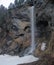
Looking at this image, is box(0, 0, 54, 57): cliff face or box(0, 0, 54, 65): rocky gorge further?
box(0, 0, 54, 57): cliff face

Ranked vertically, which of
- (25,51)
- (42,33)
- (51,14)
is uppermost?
(51,14)

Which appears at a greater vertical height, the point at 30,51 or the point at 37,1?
the point at 37,1

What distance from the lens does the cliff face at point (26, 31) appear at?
999 inches

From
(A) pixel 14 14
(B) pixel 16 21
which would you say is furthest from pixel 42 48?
(A) pixel 14 14

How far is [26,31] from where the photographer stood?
1210 inches

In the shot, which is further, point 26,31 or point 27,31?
point 26,31

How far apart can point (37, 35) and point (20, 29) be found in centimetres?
367

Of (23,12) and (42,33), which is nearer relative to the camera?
(42,33)

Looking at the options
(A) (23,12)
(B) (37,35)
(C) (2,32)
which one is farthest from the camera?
(C) (2,32)

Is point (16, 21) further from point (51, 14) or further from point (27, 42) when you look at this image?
point (51, 14)

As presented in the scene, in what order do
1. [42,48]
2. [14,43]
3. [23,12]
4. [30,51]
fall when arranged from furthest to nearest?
[23,12] < [14,43] < [30,51] < [42,48]

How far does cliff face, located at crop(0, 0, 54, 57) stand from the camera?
2538cm

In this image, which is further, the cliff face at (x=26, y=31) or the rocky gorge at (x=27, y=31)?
the cliff face at (x=26, y=31)

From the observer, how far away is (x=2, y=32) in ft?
122
